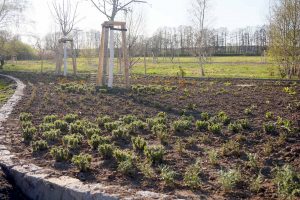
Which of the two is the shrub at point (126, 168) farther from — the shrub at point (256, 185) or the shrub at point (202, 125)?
the shrub at point (202, 125)

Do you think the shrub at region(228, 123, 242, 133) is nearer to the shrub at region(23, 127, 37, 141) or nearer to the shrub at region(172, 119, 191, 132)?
the shrub at region(172, 119, 191, 132)

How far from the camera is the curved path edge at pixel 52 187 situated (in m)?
3.75

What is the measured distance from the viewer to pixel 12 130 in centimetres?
722

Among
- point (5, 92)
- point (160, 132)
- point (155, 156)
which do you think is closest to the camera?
point (155, 156)

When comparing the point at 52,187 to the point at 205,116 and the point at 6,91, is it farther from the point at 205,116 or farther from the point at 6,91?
the point at 6,91

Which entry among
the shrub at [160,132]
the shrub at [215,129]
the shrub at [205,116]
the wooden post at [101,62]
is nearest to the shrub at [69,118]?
the shrub at [160,132]

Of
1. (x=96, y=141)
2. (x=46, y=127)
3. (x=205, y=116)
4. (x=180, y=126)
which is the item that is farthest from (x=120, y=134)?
(x=205, y=116)

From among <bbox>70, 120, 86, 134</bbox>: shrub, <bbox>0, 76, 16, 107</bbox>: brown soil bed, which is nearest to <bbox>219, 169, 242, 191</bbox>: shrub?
<bbox>70, 120, 86, 134</bbox>: shrub

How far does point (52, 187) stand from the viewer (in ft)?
13.8

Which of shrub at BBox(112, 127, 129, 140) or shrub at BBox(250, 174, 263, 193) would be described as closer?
shrub at BBox(250, 174, 263, 193)

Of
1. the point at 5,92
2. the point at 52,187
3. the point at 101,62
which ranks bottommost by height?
the point at 52,187

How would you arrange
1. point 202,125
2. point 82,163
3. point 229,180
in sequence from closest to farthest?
point 229,180
point 82,163
point 202,125

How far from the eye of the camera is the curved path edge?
12.3 ft

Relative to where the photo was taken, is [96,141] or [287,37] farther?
[287,37]
